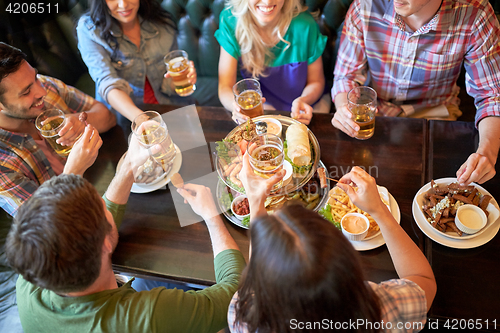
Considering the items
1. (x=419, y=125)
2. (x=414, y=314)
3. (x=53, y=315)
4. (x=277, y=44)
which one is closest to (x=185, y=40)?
(x=277, y=44)

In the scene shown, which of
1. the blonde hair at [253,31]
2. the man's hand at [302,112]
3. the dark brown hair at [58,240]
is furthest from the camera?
the blonde hair at [253,31]

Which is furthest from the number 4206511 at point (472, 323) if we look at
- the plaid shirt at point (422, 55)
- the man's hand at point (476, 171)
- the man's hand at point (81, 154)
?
the man's hand at point (81, 154)

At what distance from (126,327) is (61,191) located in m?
0.49

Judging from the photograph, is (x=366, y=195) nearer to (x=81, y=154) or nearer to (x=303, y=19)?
(x=81, y=154)

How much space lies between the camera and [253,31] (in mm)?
2230

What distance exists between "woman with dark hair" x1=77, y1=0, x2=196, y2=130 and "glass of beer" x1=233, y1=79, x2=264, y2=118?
545 millimetres

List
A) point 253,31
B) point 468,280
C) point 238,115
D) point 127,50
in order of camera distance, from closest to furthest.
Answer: point 468,280, point 238,115, point 253,31, point 127,50

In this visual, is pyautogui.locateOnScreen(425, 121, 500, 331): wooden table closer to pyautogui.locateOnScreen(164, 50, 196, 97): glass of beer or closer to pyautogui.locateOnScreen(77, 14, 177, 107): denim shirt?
pyautogui.locateOnScreen(164, 50, 196, 97): glass of beer

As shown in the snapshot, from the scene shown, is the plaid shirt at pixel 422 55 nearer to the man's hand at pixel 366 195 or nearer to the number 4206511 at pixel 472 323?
the man's hand at pixel 366 195

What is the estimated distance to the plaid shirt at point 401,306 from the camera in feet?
3.60

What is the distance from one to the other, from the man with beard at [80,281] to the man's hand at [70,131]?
62 centimetres

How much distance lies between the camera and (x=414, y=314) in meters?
1.11

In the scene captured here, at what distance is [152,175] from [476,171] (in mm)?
1487

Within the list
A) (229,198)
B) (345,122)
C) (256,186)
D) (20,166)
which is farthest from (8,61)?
(345,122)
